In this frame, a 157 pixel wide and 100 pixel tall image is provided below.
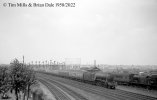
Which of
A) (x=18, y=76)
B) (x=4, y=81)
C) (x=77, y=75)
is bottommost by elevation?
(x=77, y=75)

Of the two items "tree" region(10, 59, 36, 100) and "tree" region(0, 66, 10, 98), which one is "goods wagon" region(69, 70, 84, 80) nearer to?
"tree" region(0, 66, 10, 98)

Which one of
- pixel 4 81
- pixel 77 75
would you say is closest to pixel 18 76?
pixel 4 81

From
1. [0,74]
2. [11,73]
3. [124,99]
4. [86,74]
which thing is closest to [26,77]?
[11,73]

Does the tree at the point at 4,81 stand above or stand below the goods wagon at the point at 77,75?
above

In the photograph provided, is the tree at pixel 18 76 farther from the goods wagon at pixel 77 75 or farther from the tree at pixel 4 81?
the goods wagon at pixel 77 75

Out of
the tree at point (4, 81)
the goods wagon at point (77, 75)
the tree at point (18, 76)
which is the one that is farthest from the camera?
the goods wagon at point (77, 75)

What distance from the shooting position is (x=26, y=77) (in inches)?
1300

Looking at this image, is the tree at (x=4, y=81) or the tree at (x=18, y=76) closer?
the tree at (x=18, y=76)

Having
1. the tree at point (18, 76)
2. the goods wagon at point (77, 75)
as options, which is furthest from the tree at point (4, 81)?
the goods wagon at point (77, 75)

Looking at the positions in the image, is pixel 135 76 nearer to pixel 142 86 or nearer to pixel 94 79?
pixel 142 86

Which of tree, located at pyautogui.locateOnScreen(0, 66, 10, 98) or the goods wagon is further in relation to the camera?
the goods wagon

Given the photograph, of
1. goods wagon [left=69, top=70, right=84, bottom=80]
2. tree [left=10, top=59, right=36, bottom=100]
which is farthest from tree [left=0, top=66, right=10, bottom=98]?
goods wagon [left=69, top=70, right=84, bottom=80]

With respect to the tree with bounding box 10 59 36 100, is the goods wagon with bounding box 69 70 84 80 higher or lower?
lower

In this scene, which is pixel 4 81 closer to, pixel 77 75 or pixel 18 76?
pixel 18 76
